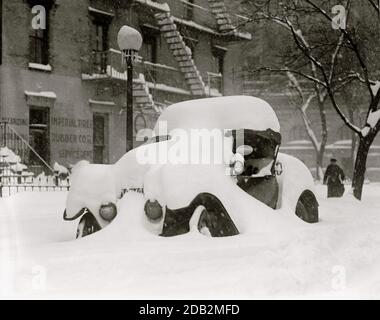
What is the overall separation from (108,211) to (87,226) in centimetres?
55

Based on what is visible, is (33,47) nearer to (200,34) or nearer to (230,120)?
(200,34)

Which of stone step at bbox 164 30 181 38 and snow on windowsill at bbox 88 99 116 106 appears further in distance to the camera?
stone step at bbox 164 30 181 38

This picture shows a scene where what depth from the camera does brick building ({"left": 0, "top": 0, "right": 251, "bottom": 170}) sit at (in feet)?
59.1

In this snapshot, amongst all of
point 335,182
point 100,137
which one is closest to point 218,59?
point 100,137

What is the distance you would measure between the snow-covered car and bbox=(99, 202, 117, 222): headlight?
1cm

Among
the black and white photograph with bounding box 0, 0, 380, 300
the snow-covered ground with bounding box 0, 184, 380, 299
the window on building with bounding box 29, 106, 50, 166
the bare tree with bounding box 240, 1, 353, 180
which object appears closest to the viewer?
the snow-covered ground with bounding box 0, 184, 380, 299

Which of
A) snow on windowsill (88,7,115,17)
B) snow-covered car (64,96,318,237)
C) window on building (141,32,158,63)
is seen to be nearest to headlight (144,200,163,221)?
snow-covered car (64,96,318,237)

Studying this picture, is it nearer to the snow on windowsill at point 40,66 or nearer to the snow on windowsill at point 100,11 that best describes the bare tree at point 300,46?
the snow on windowsill at point 100,11

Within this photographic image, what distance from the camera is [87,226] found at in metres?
7.05

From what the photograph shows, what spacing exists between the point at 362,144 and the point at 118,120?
9927mm

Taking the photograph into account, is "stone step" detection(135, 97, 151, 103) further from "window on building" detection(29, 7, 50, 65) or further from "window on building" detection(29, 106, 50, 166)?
"window on building" detection(29, 7, 50, 65)

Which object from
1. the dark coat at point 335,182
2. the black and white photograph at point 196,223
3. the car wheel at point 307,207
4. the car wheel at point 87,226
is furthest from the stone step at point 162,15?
the car wheel at point 87,226

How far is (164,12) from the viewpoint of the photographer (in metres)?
22.0

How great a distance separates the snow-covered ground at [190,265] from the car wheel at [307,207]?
909 millimetres
